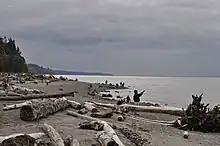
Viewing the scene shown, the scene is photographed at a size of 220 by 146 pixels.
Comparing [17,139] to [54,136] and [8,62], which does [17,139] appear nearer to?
[54,136]

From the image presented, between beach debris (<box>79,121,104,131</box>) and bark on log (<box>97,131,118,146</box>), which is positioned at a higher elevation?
beach debris (<box>79,121,104,131</box>)

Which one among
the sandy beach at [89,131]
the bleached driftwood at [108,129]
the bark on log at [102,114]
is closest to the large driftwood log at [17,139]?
the sandy beach at [89,131]

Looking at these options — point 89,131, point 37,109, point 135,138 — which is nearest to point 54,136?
point 89,131

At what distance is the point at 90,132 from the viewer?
34.8 feet

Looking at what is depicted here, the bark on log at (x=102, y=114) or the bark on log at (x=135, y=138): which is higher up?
the bark on log at (x=102, y=114)

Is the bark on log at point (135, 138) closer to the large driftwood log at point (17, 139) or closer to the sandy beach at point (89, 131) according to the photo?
the sandy beach at point (89, 131)

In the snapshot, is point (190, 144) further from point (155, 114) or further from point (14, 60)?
point (14, 60)

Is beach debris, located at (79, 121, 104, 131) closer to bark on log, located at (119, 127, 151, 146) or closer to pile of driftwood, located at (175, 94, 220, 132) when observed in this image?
bark on log, located at (119, 127, 151, 146)

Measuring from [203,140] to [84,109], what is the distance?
474 cm

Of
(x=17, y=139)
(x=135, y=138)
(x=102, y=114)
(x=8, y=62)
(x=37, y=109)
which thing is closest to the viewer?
(x=17, y=139)

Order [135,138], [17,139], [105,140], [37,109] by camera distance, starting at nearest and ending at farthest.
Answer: [17,139] → [105,140] → [135,138] → [37,109]

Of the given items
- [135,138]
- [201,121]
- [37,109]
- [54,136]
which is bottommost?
[135,138]

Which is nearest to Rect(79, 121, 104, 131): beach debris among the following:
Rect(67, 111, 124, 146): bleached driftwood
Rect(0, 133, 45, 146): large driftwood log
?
Rect(67, 111, 124, 146): bleached driftwood

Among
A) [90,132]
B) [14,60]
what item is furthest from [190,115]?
[14,60]
